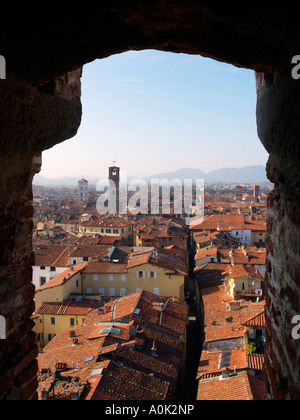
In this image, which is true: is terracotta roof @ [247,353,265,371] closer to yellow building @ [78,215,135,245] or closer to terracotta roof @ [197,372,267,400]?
terracotta roof @ [197,372,267,400]

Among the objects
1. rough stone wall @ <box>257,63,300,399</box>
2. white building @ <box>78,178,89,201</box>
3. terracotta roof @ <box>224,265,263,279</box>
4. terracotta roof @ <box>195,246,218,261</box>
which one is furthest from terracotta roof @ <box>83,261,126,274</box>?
white building @ <box>78,178,89,201</box>

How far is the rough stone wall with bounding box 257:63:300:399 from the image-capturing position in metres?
2.24

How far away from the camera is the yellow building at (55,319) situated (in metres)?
20.0

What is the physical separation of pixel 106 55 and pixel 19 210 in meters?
1.28

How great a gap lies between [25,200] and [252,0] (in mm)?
1972

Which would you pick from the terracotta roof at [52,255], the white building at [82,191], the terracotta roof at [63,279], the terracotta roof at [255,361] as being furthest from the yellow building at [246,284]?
the white building at [82,191]

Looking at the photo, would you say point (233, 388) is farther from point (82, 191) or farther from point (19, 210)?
point (82, 191)

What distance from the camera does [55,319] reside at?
20078 millimetres

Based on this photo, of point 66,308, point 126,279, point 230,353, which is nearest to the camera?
point 230,353

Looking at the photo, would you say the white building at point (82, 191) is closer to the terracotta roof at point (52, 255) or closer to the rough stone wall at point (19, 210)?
the terracotta roof at point (52, 255)

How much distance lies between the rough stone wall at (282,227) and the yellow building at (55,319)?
18.2 meters

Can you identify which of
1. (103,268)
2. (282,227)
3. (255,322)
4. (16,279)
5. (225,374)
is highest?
(282,227)

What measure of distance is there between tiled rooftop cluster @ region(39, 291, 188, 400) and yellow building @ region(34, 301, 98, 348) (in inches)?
56.9

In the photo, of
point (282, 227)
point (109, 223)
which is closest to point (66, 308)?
point (282, 227)
